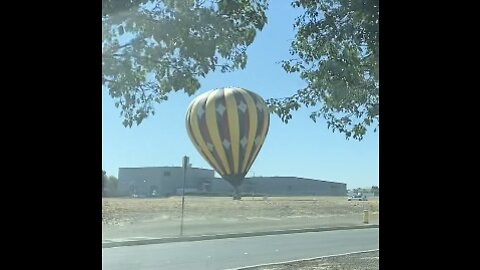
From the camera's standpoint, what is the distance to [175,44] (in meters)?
1.61

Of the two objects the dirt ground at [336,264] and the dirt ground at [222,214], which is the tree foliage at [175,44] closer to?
the dirt ground at [222,214]

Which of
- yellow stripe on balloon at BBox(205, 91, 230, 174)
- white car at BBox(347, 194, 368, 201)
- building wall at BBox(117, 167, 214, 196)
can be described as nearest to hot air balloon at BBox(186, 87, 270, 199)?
yellow stripe on balloon at BBox(205, 91, 230, 174)

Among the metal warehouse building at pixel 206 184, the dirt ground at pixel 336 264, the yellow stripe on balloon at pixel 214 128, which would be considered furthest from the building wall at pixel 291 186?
the dirt ground at pixel 336 264

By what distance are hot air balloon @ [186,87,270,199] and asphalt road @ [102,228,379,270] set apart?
16.4 inches

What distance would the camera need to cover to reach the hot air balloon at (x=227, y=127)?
1.77 metres

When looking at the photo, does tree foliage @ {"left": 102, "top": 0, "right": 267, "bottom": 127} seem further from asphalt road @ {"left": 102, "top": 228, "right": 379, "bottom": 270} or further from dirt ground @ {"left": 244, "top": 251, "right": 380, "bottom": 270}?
dirt ground @ {"left": 244, "top": 251, "right": 380, "bottom": 270}

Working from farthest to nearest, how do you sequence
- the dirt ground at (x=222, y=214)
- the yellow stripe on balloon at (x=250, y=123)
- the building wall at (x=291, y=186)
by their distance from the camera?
the building wall at (x=291, y=186)
the yellow stripe on balloon at (x=250, y=123)
the dirt ground at (x=222, y=214)

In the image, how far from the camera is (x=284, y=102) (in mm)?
1738

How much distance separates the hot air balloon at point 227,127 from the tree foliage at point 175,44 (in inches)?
4.3
